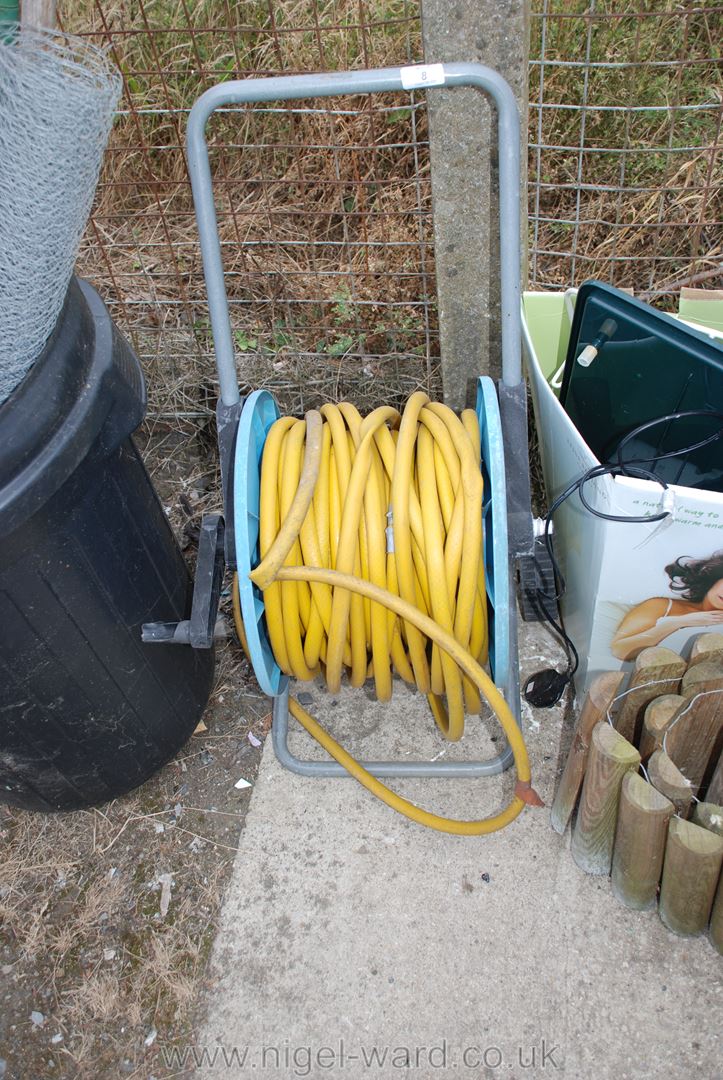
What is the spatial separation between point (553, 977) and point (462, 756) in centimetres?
63

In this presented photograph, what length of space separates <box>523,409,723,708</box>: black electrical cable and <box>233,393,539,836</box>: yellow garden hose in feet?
1.01

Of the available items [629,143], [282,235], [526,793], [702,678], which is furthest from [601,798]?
[282,235]

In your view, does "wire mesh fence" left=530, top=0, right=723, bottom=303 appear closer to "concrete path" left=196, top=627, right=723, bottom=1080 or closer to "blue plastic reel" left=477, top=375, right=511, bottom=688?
"blue plastic reel" left=477, top=375, right=511, bottom=688

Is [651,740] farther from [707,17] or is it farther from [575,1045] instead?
[707,17]

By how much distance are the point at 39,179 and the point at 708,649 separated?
1.75 meters

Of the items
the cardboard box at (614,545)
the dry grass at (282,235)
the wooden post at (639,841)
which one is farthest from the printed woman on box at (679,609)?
the dry grass at (282,235)

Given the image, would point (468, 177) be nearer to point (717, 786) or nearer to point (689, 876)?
point (717, 786)

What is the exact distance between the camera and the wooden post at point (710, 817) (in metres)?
1.72

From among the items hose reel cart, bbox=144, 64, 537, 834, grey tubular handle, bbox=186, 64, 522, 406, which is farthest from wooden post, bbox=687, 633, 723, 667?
grey tubular handle, bbox=186, 64, 522, 406

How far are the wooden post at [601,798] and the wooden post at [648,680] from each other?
0.12 metres

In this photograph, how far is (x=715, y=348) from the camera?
1.92 m

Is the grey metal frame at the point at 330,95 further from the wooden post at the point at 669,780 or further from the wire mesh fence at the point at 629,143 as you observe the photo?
the wire mesh fence at the point at 629,143

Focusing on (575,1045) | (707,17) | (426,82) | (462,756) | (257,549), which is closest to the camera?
(426,82)

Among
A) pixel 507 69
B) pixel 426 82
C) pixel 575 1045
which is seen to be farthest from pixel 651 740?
pixel 507 69
